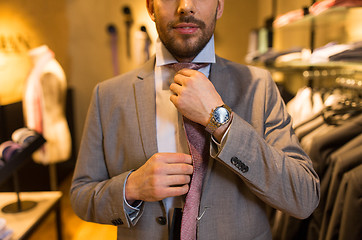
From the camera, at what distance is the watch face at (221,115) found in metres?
0.76

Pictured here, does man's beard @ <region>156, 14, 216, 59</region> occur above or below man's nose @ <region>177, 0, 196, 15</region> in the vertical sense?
below

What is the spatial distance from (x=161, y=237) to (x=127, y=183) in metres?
0.21

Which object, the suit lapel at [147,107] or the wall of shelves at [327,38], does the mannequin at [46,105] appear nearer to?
the suit lapel at [147,107]

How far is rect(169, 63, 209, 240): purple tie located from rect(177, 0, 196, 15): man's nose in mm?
311

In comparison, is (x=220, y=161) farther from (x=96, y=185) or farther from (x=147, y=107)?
(x=96, y=185)

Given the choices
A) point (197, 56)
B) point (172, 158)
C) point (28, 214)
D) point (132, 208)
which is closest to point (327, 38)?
point (197, 56)

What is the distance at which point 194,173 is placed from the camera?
33.2 inches

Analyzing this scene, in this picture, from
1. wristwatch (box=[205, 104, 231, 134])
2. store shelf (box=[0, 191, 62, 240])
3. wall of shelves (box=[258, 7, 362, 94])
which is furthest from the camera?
wall of shelves (box=[258, 7, 362, 94])

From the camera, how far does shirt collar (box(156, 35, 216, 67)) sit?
Result: 926 millimetres

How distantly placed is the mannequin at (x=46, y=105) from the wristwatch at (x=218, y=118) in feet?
6.92

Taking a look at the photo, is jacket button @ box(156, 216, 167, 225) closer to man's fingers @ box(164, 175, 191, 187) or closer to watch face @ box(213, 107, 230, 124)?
man's fingers @ box(164, 175, 191, 187)

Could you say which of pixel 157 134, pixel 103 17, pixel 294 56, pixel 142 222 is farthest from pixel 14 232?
pixel 103 17

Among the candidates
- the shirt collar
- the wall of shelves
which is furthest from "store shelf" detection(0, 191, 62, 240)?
the wall of shelves

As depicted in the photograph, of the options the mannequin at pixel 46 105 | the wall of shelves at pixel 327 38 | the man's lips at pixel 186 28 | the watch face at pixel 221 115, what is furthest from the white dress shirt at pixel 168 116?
the mannequin at pixel 46 105
